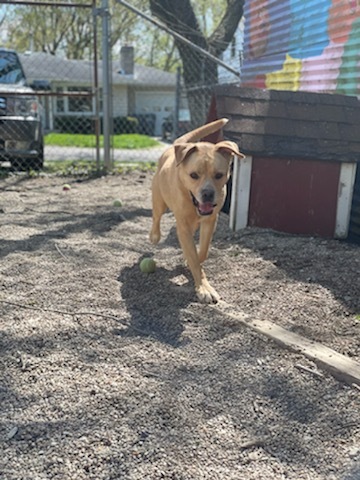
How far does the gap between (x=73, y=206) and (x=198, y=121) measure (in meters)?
5.52

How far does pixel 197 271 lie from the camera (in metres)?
3.49

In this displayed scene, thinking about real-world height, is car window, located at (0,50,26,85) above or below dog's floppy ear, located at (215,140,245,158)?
above

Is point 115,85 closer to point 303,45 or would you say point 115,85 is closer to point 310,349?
point 303,45

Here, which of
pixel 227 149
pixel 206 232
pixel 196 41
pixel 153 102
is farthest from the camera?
pixel 153 102

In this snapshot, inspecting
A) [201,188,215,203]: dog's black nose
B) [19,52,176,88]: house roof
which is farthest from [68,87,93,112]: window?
[201,188,215,203]: dog's black nose

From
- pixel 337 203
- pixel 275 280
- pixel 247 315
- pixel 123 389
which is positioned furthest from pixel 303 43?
pixel 123 389

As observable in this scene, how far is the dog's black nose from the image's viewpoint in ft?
10.8

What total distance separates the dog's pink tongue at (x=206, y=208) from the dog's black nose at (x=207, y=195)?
32 mm

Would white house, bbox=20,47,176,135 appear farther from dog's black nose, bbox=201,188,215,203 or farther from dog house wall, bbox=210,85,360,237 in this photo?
dog's black nose, bbox=201,188,215,203

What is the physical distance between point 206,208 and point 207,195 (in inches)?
4.1

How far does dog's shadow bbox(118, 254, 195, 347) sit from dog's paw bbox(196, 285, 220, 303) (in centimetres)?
7

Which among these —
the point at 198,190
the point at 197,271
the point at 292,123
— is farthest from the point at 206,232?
the point at 292,123

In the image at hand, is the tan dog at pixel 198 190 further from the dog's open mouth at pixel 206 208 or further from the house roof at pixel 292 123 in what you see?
the house roof at pixel 292 123

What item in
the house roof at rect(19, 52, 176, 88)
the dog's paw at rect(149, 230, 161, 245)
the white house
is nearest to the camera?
the dog's paw at rect(149, 230, 161, 245)
